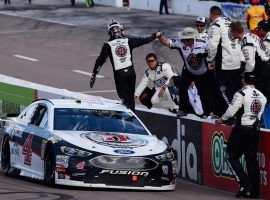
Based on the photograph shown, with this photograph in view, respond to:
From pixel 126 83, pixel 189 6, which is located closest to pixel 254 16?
pixel 126 83

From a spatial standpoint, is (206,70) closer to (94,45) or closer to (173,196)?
(173,196)

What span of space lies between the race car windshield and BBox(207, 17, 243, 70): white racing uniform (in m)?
2.21

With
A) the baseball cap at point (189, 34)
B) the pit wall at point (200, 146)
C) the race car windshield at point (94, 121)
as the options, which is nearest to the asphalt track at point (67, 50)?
the pit wall at point (200, 146)

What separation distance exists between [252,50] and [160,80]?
2.54 meters

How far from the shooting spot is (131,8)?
55.8 metres

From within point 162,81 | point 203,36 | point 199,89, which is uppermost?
point 203,36

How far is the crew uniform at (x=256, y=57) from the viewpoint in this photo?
1941cm

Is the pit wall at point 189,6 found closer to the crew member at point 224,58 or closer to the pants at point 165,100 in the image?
the pants at point 165,100

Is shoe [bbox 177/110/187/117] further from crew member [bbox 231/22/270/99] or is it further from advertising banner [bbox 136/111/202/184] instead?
crew member [bbox 231/22/270/99]

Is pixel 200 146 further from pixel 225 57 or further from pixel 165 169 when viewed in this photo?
pixel 225 57

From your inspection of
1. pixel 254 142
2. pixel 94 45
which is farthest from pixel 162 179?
pixel 94 45

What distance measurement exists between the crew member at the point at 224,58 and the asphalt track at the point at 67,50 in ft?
5.93

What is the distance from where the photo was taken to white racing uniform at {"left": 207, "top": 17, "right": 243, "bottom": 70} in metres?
19.5

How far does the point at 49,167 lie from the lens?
55.2ft
